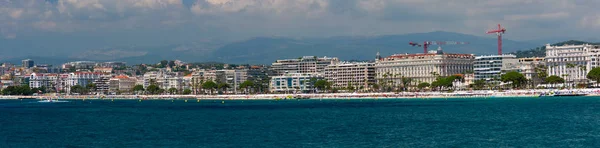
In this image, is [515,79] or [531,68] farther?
[531,68]

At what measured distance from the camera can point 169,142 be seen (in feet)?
140

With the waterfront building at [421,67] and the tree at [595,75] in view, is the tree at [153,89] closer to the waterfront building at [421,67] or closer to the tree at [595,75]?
the waterfront building at [421,67]

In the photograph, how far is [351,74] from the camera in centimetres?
18575

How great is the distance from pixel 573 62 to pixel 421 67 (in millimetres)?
34496

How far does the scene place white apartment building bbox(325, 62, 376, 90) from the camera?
18262 centimetres

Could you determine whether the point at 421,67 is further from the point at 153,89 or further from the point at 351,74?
the point at 153,89

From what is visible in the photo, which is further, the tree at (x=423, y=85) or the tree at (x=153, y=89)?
the tree at (x=153, y=89)

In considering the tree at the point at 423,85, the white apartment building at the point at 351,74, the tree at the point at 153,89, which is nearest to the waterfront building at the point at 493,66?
the tree at the point at 423,85

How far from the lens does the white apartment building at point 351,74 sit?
599 feet

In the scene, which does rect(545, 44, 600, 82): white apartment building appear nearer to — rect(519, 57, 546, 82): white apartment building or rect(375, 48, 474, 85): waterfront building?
rect(519, 57, 546, 82): white apartment building

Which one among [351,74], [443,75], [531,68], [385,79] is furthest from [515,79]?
[351,74]

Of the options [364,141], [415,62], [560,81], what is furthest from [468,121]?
[415,62]

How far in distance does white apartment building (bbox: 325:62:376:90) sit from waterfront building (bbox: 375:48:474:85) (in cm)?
235

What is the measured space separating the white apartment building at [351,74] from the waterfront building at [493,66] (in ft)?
94.3
